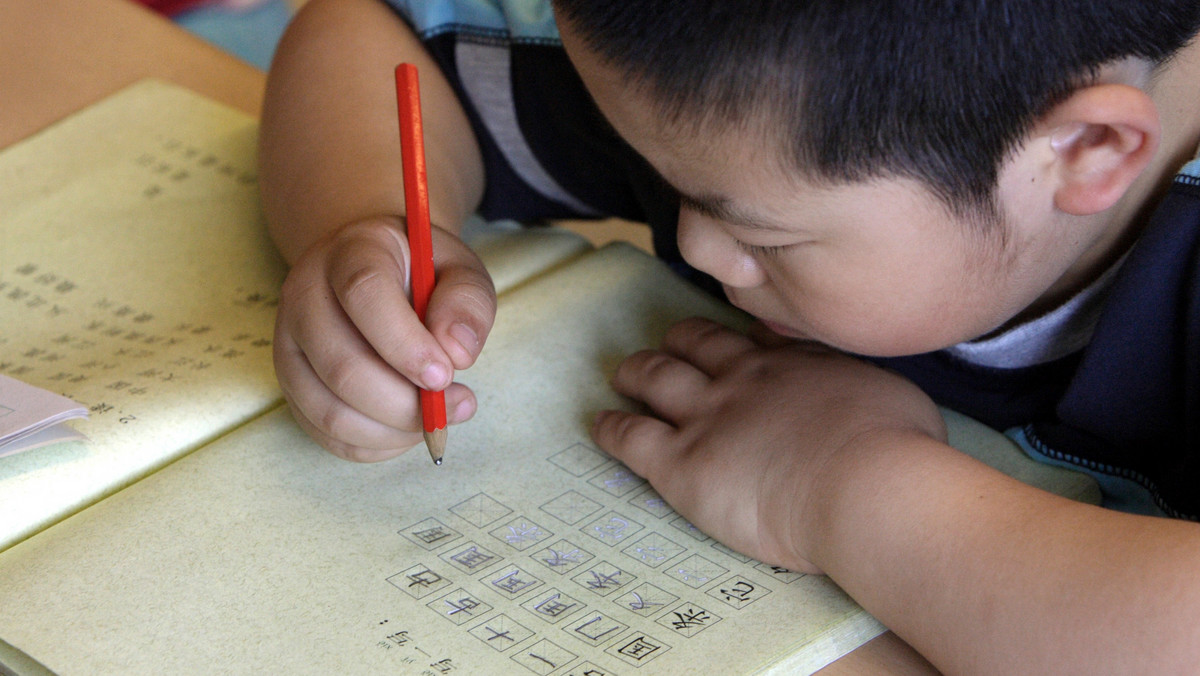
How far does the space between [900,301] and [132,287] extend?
0.48m

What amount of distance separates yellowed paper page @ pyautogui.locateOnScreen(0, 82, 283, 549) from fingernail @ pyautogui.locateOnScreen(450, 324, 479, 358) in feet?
0.46

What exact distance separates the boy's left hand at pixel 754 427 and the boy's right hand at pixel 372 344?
0.33 ft

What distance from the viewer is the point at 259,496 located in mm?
548

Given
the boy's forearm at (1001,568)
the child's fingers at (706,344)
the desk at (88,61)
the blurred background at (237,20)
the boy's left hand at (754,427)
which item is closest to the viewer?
the boy's forearm at (1001,568)

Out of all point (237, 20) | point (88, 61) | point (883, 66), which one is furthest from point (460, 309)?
point (237, 20)

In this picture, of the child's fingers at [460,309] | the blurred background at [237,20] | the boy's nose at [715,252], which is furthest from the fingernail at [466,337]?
the blurred background at [237,20]

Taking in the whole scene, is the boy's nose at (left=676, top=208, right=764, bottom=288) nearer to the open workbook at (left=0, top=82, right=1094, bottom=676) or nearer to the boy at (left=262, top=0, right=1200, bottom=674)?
the boy at (left=262, top=0, right=1200, bottom=674)

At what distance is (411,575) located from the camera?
502 millimetres

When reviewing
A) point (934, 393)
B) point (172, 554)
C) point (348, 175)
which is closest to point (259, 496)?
point (172, 554)

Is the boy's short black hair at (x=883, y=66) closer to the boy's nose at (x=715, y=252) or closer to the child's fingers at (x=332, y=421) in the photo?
the boy's nose at (x=715, y=252)

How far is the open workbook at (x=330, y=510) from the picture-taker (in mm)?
465

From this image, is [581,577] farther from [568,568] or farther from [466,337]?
[466,337]

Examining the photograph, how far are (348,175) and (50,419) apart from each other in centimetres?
23

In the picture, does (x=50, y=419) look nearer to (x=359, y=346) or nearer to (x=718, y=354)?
(x=359, y=346)
